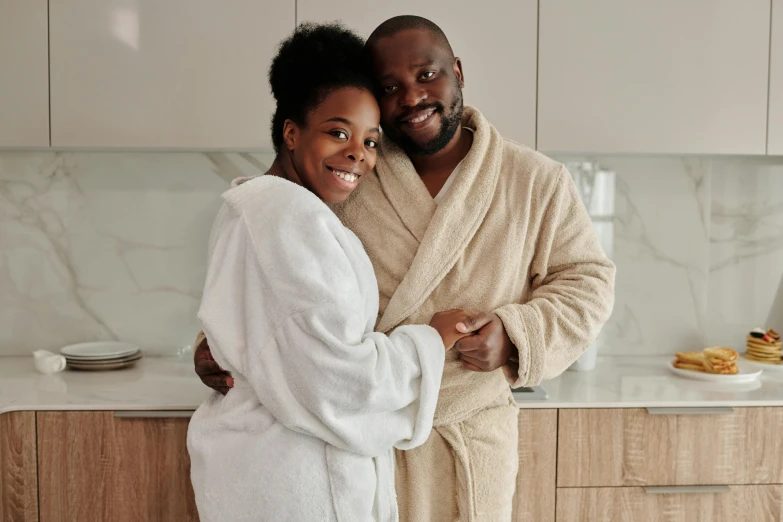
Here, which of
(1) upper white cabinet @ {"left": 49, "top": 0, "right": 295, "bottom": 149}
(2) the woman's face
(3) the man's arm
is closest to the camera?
(2) the woman's face

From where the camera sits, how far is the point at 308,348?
41.7 inches

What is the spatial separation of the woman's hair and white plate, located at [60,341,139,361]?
3.85 ft

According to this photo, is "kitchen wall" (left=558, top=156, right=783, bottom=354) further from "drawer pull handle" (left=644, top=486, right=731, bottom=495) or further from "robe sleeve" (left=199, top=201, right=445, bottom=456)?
"robe sleeve" (left=199, top=201, right=445, bottom=456)

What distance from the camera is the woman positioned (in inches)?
42.1

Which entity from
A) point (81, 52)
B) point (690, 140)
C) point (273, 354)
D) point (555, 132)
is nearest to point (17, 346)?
point (81, 52)

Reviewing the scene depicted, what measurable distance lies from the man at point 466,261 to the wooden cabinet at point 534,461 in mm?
379

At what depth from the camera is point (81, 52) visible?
1920 millimetres

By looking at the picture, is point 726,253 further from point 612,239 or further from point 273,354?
point 273,354

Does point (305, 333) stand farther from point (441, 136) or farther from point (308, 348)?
point (441, 136)

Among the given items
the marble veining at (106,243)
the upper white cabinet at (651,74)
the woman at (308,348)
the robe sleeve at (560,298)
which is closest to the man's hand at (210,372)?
the woman at (308,348)

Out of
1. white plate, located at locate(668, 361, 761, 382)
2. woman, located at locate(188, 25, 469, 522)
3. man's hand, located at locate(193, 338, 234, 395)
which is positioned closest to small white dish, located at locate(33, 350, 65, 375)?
man's hand, located at locate(193, 338, 234, 395)

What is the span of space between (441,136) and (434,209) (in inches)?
5.5

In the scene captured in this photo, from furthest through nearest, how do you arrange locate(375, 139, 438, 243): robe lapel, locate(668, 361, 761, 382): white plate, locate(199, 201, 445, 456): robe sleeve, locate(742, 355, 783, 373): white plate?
locate(742, 355, 783, 373): white plate < locate(668, 361, 761, 382): white plate < locate(375, 139, 438, 243): robe lapel < locate(199, 201, 445, 456): robe sleeve

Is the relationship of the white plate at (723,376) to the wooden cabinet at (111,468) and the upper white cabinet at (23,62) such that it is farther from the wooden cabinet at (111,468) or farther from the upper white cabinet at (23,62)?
the upper white cabinet at (23,62)
